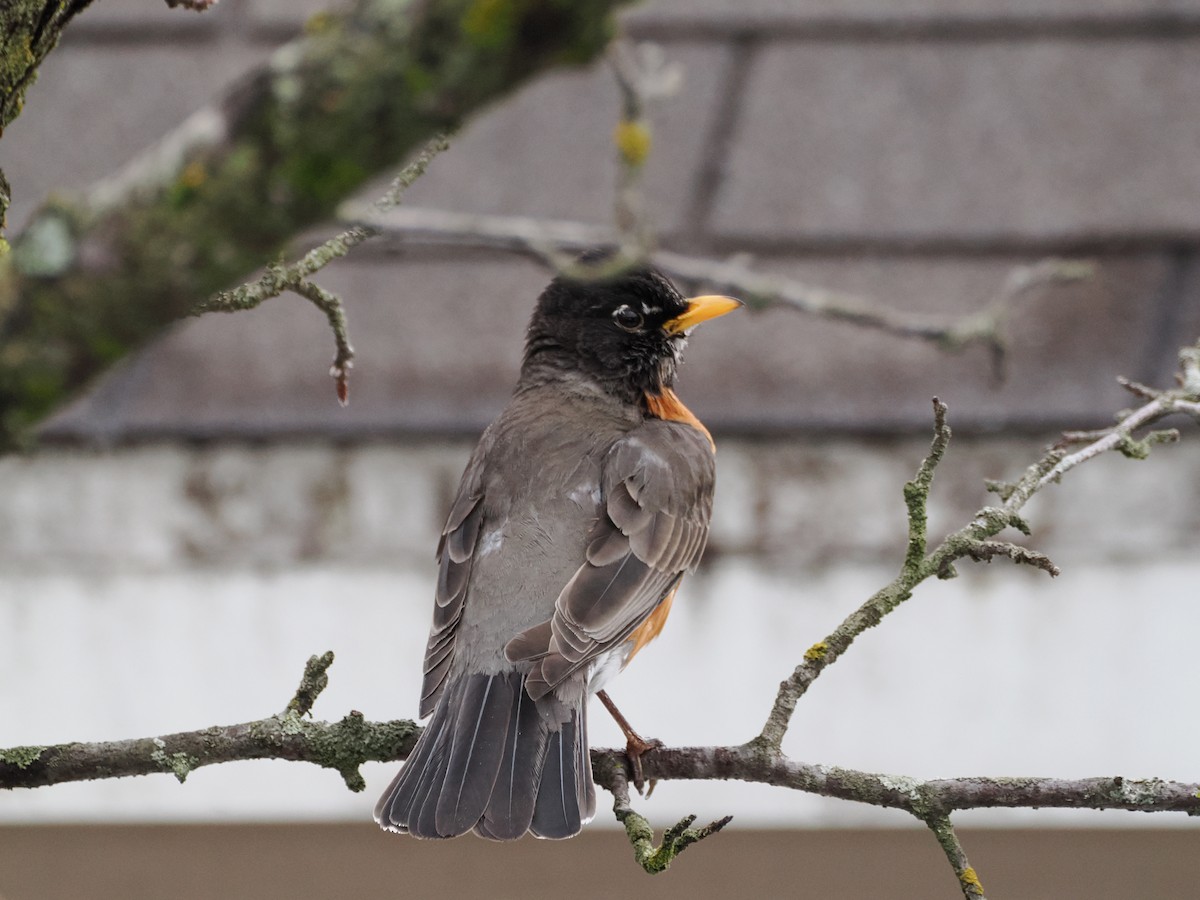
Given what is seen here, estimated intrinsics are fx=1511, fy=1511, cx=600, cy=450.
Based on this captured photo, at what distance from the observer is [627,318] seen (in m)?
3.49

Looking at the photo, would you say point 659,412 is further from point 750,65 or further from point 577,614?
point 750,65

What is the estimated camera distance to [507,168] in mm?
5059

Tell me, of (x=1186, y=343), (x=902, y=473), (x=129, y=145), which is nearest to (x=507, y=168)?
(x=129, y=145)

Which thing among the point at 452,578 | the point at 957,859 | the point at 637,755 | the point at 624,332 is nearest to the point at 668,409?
the point at 624,332

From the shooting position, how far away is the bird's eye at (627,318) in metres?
3.48

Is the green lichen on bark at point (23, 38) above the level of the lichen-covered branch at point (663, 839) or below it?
above

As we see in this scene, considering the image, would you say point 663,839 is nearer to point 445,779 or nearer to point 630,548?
point 445,779

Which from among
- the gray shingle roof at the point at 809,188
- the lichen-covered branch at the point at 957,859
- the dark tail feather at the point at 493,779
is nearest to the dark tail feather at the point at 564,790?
the dark tail feather at the point at 493,779

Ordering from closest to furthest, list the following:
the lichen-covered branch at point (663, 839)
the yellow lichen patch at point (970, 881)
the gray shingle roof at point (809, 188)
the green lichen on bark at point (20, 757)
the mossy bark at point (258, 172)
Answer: the mossy bark at point (258, 172), the lichen-covered branch at point (663, 839), the yellow lichen patch at point (970, 881), the green lichen on bark at point (20, 757), the gray shingle roof at point (809, 188)

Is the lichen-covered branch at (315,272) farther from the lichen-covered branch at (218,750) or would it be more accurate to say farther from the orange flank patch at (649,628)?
the orange flank patch at (649,628)

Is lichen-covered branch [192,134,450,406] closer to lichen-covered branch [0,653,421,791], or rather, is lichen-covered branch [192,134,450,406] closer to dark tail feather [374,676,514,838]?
lichen-covered branch [0,653,421,791]

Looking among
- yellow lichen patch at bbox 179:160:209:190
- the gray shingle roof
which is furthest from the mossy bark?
the gray shingle roof

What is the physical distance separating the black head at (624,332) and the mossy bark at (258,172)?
2312 mm

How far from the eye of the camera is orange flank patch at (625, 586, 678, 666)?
9.29 feet
